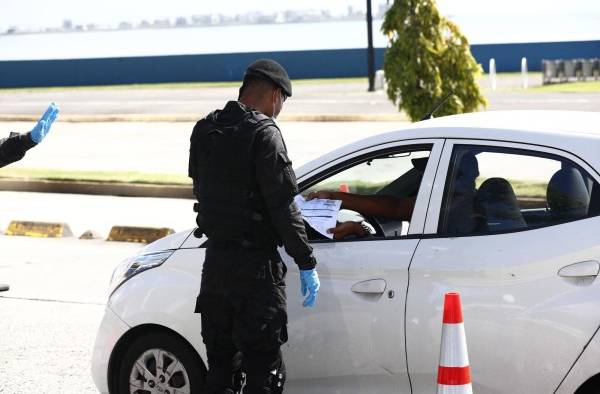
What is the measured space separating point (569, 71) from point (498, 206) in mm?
32807

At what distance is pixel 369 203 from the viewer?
Answer: 566 centimetres

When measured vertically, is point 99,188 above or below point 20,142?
below

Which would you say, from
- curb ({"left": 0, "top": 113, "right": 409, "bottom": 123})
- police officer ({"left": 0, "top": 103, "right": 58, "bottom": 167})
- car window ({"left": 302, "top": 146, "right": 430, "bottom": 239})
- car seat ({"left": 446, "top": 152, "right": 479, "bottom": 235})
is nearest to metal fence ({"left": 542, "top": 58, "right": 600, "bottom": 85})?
curb ({"left": 0, "top": 113, "right": 409, "bottom": 123})

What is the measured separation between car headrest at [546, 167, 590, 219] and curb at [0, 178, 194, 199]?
32.3ft

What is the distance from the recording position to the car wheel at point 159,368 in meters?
5.56

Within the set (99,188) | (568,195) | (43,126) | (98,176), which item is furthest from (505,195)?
(98,176)

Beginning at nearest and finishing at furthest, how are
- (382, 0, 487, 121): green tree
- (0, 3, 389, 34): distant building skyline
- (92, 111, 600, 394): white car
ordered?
(92, 111, 600, 394): white car → (382, 0, 487, 121): green tree → (0, 3, 389, 34): distant building skyline

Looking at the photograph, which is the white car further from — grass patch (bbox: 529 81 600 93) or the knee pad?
grass patch (bbox: 529 81 600 93)

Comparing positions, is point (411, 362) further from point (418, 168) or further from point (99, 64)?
point (99, 64)

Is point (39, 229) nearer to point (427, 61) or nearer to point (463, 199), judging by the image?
point (427, 61)

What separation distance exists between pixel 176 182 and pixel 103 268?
4.45 m

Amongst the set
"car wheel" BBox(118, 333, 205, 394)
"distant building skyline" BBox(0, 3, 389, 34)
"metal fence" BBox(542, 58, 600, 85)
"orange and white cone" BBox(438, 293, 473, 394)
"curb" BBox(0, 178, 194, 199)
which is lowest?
"distant building skyline" BBox(0, 3, 389, 34)

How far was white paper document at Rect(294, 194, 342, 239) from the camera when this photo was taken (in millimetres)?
5419

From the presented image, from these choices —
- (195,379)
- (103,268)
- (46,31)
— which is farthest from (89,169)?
(46,31)
